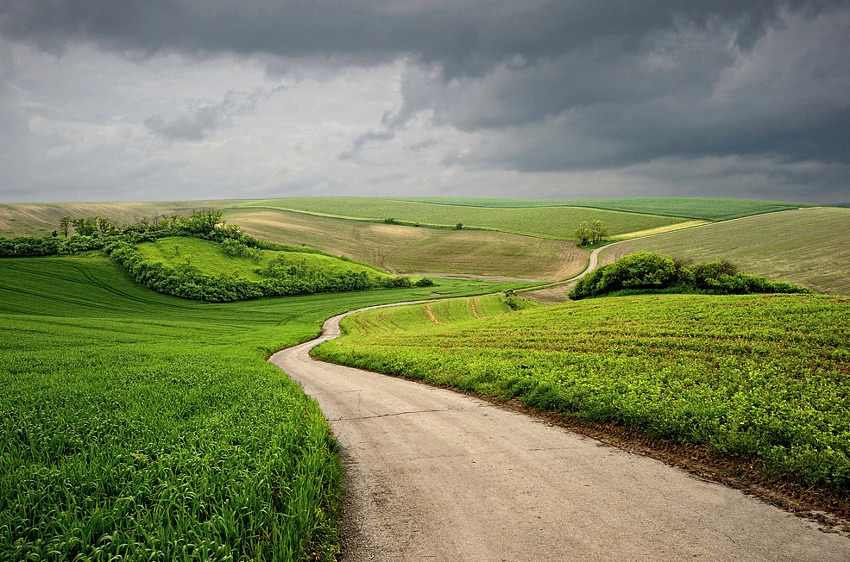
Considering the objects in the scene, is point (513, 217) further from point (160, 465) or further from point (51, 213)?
point (160, 465)

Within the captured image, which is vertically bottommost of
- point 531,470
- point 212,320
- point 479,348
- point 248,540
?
point 212,320

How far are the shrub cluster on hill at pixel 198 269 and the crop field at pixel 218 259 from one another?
1186 millimetres

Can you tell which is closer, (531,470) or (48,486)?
(48,486)

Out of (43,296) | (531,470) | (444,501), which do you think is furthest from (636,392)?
(43,296)

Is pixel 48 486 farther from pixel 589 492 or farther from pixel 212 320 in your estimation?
pixel 212 320

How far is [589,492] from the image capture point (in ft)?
23.0

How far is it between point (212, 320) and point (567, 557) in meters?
59.2

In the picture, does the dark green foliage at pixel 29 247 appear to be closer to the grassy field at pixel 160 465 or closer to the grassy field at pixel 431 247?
the grassy field at pixel 431 247

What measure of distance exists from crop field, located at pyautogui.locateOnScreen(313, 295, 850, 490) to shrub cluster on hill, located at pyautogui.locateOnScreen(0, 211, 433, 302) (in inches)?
2083

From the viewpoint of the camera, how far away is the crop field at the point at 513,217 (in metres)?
139

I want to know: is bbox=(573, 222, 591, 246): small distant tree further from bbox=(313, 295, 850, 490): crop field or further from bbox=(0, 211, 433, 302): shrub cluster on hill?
bbox=(313, 295, 850, 490): crop field

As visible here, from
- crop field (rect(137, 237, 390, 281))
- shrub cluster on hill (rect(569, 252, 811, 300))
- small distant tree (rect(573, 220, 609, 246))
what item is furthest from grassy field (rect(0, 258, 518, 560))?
small distant tree (rect(573, 220, 609, 246))

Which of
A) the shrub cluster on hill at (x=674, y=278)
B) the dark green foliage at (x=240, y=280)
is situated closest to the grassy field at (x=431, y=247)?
the dark green foliage at (x=240, y=280)

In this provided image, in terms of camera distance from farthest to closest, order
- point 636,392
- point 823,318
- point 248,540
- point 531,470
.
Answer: point 823,318 → point 636,392 → point 531,470 → point 248,540
